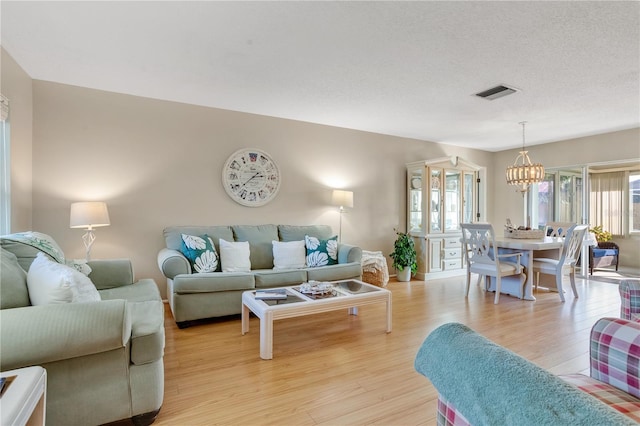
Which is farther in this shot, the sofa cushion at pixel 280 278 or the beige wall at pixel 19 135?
the sofa cushion at pixel 280 278

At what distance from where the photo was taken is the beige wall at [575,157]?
500 cm

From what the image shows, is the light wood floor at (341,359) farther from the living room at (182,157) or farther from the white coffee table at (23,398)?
the white coffee table at (23,398)

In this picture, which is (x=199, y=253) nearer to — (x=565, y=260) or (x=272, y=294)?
(x=272, y=294)

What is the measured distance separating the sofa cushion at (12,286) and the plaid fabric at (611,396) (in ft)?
7.99

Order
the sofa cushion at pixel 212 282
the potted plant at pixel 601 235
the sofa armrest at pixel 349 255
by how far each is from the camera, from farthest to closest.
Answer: the potted plant at pixel 601 235 < the sofa armrest at pixel 349 255 < the sofa cushion at pixel 212 282

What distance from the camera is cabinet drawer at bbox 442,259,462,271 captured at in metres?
5.40

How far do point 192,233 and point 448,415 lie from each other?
3359mm

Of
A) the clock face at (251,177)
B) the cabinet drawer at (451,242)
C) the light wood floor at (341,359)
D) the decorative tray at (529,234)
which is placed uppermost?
the clock face at (251,177)

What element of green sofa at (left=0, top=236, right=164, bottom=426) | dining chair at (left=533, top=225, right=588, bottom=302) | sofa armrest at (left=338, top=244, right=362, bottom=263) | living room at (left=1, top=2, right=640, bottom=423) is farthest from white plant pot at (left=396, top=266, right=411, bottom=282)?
green sofa at (left=0, top=236, right=164, bottom=426)

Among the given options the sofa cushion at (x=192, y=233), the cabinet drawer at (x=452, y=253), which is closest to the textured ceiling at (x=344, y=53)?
the sofa cushion at (x=192, y=233)

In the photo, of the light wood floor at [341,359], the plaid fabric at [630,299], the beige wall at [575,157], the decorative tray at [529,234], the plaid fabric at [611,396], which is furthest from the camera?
the beige wall at [575,157]

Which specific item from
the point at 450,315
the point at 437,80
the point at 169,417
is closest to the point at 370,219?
the point at 450,315

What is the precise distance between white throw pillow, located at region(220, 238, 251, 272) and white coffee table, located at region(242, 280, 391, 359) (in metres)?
0.76

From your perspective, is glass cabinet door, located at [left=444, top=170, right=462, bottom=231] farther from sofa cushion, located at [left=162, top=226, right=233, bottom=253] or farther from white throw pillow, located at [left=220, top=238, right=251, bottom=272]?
sofa cushion, located at [left=162, top=226, right=233, bottom=253]
